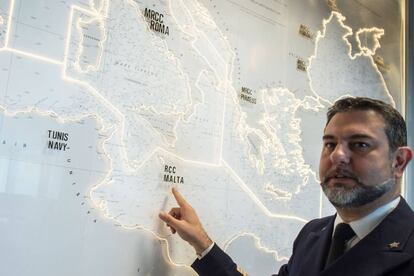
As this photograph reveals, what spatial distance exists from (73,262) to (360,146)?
2.60 ft

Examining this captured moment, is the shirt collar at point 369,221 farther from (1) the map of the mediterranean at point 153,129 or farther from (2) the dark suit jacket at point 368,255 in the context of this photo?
(1) the map of the mediterranean at point 153,129

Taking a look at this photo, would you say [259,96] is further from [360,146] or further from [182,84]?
[360,146]

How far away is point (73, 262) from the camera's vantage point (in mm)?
1157

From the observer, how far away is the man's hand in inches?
51.8

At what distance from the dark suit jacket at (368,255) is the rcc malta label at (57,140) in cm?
50

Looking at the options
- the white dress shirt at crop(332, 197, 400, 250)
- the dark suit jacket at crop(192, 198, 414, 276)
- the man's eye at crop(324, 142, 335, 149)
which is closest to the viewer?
the dark suit jacket at crop(192, 198, 414, 276)

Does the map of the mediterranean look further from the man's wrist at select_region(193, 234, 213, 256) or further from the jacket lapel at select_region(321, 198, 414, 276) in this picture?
the jacket lapel at select_region(321, 198, 414, 276)

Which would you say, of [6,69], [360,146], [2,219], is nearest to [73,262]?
[2,219]

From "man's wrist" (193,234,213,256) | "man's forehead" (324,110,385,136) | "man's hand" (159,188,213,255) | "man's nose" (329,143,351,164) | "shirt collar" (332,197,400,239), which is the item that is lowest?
"man's wrist" (193,234,213,256)

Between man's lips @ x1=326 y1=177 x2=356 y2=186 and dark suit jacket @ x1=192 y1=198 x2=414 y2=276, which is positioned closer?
dark suit jacket @ x1=192 y1=198 x2=414 y2=276

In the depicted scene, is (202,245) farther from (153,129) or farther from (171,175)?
(153,129)

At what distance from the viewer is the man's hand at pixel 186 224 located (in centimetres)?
131

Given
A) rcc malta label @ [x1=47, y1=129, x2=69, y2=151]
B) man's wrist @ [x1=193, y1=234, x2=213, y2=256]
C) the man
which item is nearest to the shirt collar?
the man

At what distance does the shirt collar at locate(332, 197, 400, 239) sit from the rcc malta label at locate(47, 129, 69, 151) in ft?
2.48
